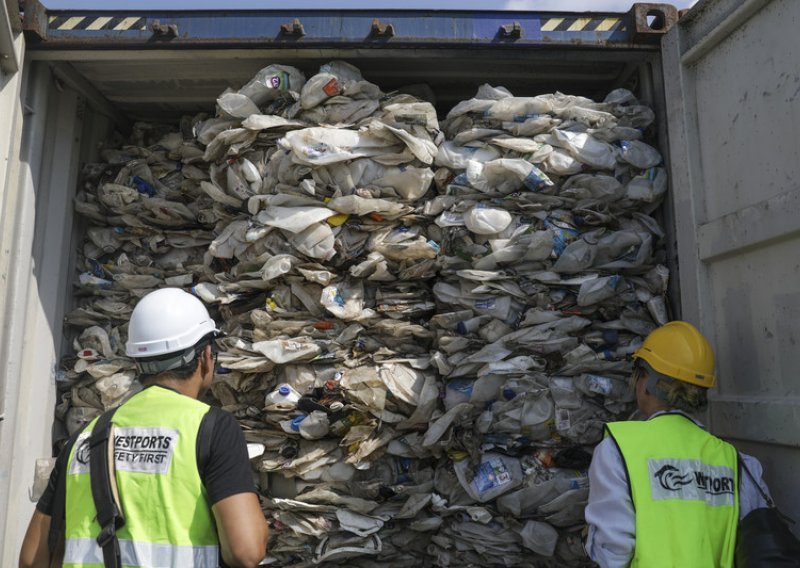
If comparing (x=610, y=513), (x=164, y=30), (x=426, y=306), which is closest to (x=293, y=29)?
(x=164, y=30)

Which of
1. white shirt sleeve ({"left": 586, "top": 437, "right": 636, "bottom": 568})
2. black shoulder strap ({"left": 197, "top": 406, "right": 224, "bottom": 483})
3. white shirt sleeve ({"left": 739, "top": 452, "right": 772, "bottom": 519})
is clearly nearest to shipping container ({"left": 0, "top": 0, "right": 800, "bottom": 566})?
white shirt sleeve ({"left": 739, "top": 452, "right": 772, "bottom": 519})

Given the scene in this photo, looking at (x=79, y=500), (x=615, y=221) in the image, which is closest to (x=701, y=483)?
(x=615, y=221)

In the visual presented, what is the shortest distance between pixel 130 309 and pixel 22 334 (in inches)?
20.4

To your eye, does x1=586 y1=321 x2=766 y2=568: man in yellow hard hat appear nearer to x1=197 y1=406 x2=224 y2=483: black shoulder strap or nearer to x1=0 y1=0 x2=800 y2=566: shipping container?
x1=0 y1=0 x2=800 y2=566: shipping container

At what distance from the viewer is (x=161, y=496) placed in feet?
4.93

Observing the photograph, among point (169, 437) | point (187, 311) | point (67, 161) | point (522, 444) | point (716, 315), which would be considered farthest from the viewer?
point (67, 161)

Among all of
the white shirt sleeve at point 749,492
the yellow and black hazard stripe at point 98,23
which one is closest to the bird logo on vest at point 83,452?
the white shirt sleeve at point 749,492

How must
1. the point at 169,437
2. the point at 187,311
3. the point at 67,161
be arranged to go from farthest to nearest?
the point at 67,161 → the point at 187,311 → the point at 169,437

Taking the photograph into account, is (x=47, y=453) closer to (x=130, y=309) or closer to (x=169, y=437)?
(x=130, y=309)

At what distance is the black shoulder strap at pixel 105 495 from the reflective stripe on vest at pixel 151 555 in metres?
0.02

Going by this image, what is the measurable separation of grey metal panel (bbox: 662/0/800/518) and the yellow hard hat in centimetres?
21

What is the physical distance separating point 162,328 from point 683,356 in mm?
1541

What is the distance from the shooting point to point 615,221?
8.89 feet

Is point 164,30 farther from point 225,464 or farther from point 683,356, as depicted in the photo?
point 683,356
